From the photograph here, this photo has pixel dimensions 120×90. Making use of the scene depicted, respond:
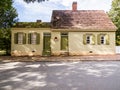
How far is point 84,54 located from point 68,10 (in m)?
6.95

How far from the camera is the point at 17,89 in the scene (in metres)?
8.22

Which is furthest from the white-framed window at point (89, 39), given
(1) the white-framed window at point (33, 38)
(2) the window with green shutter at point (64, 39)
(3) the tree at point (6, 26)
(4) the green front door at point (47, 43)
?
(3) the tree at point (6, 26)

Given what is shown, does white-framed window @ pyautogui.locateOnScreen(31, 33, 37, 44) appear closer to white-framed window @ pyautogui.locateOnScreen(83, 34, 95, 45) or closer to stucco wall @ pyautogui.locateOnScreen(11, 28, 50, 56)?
stucco wall @ pyautogui.locateOnScreen(11, 28, 50, 56)

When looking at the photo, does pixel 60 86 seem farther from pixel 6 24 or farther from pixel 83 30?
pixel 6 24

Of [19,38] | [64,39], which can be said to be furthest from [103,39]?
[19,38]

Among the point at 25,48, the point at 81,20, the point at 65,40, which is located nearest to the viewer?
the point at 25,48

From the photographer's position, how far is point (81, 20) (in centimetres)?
2912

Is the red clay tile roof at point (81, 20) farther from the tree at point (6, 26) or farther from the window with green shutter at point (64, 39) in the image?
the tree at point (6, 26)

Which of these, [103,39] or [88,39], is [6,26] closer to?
[88,39]

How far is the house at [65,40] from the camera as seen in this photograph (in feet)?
89.9

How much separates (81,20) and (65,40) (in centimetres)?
351

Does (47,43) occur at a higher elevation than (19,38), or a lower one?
lower

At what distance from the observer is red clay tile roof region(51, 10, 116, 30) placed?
2777cm

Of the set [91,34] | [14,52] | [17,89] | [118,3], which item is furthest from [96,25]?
[17,89]
